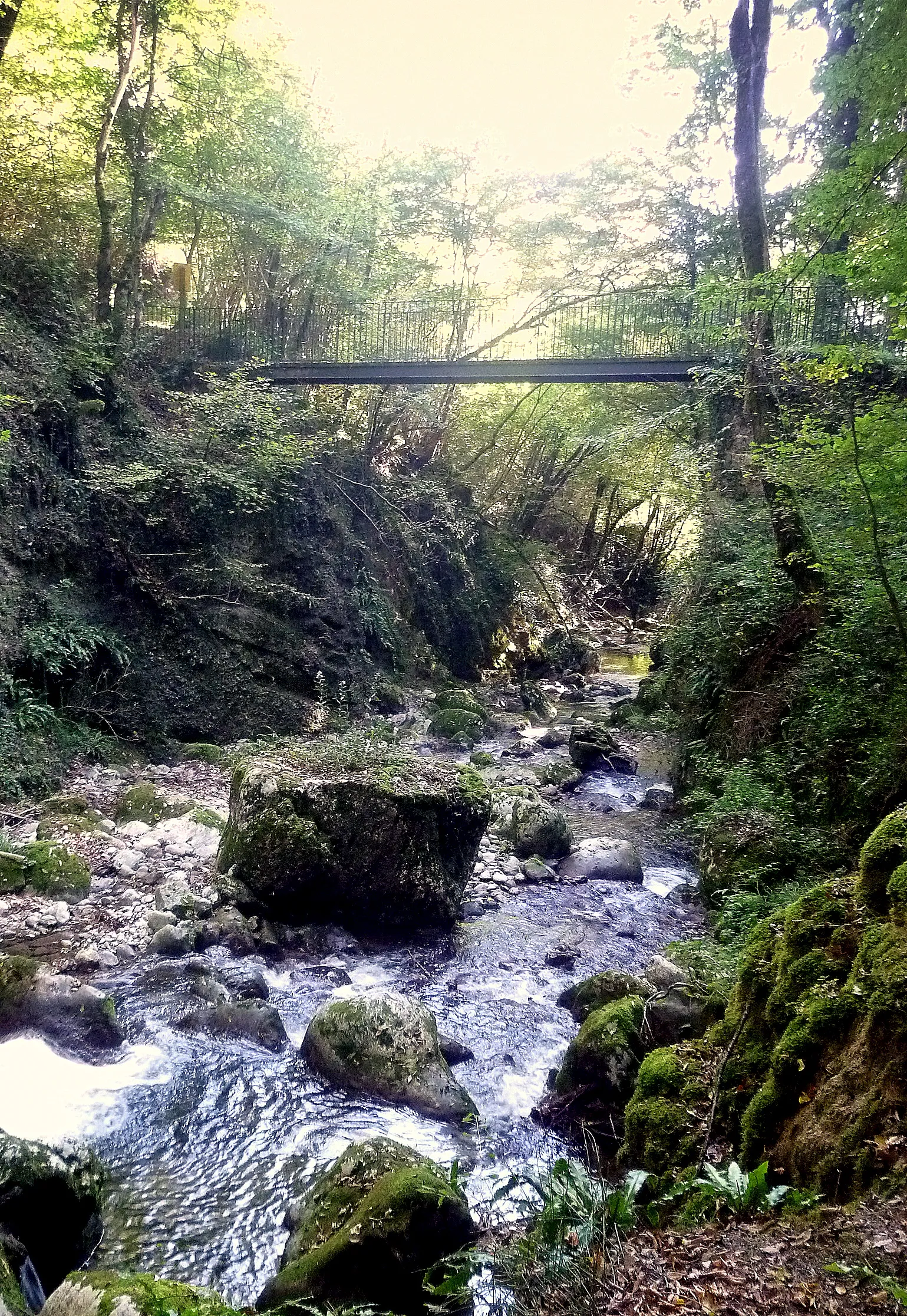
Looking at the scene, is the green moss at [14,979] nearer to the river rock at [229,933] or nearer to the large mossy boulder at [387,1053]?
the river rock at [229,933]

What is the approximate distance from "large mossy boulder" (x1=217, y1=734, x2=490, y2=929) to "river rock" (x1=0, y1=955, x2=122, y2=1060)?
1.74m

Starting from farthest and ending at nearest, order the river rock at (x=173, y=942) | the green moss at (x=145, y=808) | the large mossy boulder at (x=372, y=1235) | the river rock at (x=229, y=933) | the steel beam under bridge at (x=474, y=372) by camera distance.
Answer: the steel beam under bridge at (x=474, y=372)
the green moss at (x=145, y=808)
the river rock at (x=229, y=933)
the river rock at (x=173, y=942)
the large mossy boulder at (x=372, y=1235)

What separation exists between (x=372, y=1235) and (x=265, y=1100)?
5.68 ft

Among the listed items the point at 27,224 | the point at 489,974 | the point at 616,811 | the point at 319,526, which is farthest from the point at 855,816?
the point at 27,224

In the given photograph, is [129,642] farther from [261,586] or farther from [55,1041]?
[55,1041]

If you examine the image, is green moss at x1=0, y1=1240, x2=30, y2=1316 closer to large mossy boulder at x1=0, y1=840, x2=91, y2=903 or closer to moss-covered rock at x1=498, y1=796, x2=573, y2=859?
large mossy boulder at x1=0, y1=840, x2=91, y2=903

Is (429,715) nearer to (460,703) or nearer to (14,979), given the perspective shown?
(460,703)

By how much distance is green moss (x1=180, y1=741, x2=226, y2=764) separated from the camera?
10617 millimetres

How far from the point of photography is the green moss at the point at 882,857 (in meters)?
3.33

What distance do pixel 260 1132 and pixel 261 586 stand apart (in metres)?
9.49

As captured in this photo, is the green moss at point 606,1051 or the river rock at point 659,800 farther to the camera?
the river rock at point 659,800

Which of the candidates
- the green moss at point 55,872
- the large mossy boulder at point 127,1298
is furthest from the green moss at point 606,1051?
the green moss at point 55,872

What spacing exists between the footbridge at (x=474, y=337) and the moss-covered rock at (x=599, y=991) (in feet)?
31.9

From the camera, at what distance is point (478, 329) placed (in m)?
19.7
